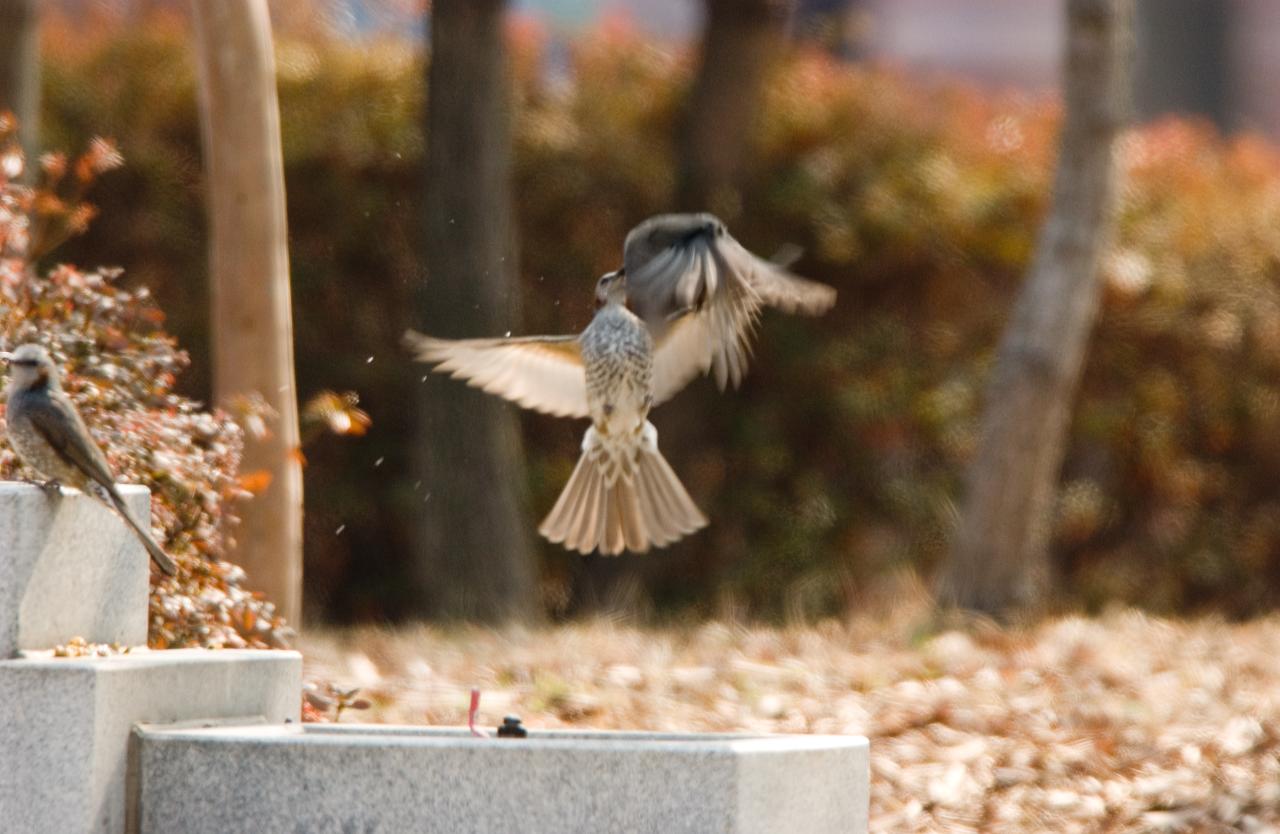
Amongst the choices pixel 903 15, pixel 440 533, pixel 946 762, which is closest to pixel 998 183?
pixel 440 533

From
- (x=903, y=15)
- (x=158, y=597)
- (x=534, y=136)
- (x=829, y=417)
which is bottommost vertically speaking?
(x=158, y=597)

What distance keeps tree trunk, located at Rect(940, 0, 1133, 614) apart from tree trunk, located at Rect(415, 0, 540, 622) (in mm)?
2192

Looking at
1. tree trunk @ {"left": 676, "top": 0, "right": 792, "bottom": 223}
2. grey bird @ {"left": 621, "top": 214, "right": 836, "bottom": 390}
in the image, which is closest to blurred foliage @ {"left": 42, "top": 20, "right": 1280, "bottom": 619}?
tree trunk @ {"left": 676, "top": 0, "right": 792, "bottom": 223}

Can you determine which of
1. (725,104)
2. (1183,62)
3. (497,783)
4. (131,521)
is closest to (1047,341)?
(725,104)

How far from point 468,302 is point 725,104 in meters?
2.25

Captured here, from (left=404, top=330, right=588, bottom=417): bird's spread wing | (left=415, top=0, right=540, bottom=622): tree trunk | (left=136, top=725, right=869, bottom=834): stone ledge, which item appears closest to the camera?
(left=136, top=725, right=869, bottom=834): stone ledge

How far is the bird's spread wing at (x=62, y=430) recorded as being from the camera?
388 cm

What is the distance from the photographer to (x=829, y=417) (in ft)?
33.2

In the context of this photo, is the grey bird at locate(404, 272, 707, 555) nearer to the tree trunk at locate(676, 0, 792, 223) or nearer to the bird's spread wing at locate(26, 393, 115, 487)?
the bird's spread wing at locate(26, 393, 115, 487)

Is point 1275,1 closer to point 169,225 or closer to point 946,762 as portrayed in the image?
point 169,225

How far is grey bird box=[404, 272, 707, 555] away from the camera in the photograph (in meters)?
4.64

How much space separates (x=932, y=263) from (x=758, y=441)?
1.38m

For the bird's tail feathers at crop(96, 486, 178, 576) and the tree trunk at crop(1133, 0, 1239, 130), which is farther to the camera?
the tree trunk at crop(1133, 0, 1239, 130)

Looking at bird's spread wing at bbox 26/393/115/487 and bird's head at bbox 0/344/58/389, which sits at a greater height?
bird's head at bbox 0/344/58/389
